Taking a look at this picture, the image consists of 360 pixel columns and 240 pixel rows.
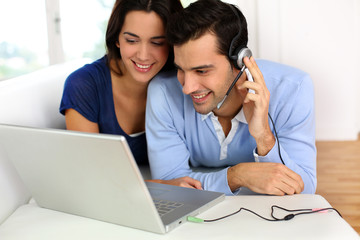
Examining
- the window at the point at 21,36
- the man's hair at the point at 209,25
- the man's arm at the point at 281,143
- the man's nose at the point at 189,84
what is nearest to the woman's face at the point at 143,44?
the man's hair at the point at 209,25

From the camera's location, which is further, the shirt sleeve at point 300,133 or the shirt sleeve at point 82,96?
the shirt sleeve at point 82,96

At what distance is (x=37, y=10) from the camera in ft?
14.2

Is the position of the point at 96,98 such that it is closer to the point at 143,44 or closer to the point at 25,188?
the point at 143,44

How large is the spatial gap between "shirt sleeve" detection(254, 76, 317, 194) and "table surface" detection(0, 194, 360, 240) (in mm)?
282

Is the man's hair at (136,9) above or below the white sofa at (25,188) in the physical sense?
above

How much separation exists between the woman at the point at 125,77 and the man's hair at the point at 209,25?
0.44ft

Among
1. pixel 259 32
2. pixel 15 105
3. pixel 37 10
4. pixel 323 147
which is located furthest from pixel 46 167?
pixel 37 10

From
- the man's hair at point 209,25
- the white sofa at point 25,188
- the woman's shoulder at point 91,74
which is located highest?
the man's hair at point 209,25

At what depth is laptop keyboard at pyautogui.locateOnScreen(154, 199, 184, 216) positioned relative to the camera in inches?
46.5

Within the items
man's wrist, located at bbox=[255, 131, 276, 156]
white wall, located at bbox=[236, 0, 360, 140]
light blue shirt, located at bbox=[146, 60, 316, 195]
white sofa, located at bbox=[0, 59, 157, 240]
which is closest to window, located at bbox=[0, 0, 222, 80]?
white sofa, located at bbox=[0, 59, 157, 240]

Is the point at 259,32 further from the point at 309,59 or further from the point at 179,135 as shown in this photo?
the point at 179,135

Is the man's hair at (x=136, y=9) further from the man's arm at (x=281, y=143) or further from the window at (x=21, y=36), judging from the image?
the window at (x=21, y=36)

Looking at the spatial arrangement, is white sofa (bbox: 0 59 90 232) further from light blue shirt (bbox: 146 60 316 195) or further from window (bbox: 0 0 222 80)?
window (bbox: 0 0 222 80)

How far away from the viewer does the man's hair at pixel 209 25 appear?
60.9 inches
